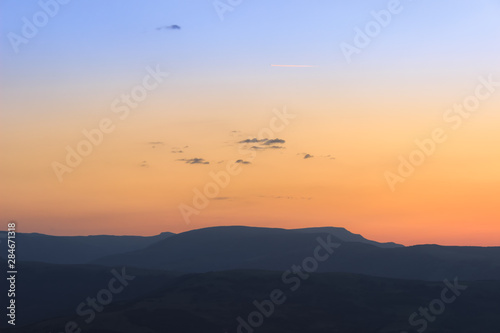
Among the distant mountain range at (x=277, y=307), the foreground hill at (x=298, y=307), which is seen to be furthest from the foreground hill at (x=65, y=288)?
the foreground hill at (x=298, y=307)

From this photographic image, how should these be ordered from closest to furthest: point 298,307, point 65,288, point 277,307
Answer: point 298,307 < point 277,307 < point 65,288

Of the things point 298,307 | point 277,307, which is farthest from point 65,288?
point 298,307

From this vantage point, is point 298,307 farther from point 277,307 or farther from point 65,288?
point 65,288

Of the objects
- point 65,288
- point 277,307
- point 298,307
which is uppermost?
point 65,288

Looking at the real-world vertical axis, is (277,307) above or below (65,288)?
below

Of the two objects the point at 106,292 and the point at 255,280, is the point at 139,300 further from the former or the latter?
the point at 106,292

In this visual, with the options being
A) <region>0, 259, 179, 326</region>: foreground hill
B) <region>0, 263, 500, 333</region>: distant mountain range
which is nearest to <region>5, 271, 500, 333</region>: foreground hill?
<region>0, 263, 500, 333</region>: distant mountain range

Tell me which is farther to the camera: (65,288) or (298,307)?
(65,288)

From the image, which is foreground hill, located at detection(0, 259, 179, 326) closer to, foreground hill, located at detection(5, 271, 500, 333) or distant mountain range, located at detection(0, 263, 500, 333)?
distant mountain range, located at detection(0, 263, 500, 333)

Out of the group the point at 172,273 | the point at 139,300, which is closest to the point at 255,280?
the point at 139,300
